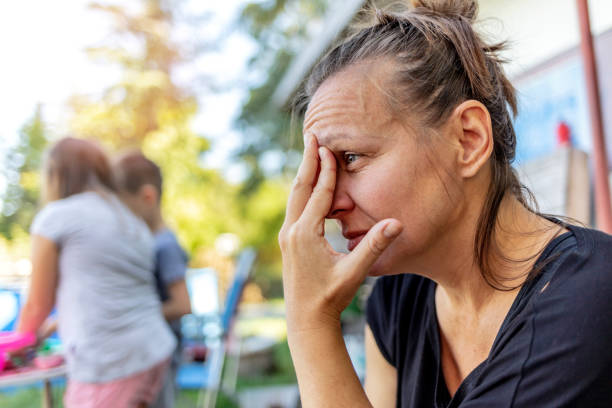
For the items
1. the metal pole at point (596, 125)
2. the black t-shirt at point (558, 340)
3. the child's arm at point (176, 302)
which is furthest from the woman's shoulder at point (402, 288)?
the child's arm at point (176, 302)

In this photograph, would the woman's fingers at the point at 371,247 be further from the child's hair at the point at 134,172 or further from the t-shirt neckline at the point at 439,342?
the child's hair at the point at 134,172

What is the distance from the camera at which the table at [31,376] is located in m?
2.36

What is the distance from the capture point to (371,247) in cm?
115

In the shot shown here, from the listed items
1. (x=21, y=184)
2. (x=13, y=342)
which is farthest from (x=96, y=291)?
(x=21, y=184)

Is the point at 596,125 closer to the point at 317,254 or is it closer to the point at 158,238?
the point at 317,254

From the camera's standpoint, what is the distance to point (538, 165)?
2.72 m

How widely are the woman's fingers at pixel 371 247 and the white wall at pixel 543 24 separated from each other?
7.03ft

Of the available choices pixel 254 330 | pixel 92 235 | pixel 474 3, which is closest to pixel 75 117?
pixel 254 330

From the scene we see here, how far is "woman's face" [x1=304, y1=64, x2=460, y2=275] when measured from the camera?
1.19m

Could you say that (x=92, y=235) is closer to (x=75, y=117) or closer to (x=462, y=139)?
(x=462, y=139)

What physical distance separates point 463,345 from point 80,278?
193 centimetres

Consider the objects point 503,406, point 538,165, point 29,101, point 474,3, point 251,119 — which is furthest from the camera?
point 251,119

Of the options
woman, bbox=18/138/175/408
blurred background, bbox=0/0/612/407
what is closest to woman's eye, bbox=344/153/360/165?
woman, bbox=18/138/175/408

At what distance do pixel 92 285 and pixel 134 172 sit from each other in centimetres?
121
